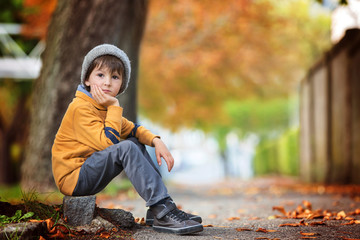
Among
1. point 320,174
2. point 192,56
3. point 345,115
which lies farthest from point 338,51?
point 192,56

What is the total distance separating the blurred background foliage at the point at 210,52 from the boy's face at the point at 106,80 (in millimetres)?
8096

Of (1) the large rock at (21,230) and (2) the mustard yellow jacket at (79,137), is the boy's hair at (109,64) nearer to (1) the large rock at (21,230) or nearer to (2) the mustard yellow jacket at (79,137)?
(2) the mustard yellow jacket at (79,137)

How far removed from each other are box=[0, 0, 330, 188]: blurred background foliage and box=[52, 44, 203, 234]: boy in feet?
26.8

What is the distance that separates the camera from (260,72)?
17.0 m

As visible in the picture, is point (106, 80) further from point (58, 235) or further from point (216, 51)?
point (216, 51)

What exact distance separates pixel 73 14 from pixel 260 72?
11640mm

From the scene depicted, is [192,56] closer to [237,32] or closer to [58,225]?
[237,32]

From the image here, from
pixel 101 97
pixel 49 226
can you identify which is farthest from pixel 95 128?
pixel 49 226

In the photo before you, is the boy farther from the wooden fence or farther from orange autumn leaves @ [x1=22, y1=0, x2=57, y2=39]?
orange autumn leaves @ [x1=22, y1=0, x2=57, y2=39]

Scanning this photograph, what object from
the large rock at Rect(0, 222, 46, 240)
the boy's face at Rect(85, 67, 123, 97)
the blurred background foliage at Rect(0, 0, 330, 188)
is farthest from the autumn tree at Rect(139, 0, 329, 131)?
the large rock at Rect(0, 222, 46, 240)

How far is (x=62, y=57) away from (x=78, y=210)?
3.66 metres

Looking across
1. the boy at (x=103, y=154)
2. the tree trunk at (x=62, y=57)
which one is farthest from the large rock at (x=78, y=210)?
the tree trunk at (x=62, y=57)

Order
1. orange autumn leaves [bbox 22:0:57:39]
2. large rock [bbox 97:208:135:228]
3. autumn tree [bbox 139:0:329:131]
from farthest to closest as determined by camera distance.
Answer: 1. autumn tree [bbox 139:0:329:131]
2. orange autumn leaves [bbox 22:0:57:39]
3. large rock [bbox 97:208:135:228]

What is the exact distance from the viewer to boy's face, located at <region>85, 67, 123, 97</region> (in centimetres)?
342
